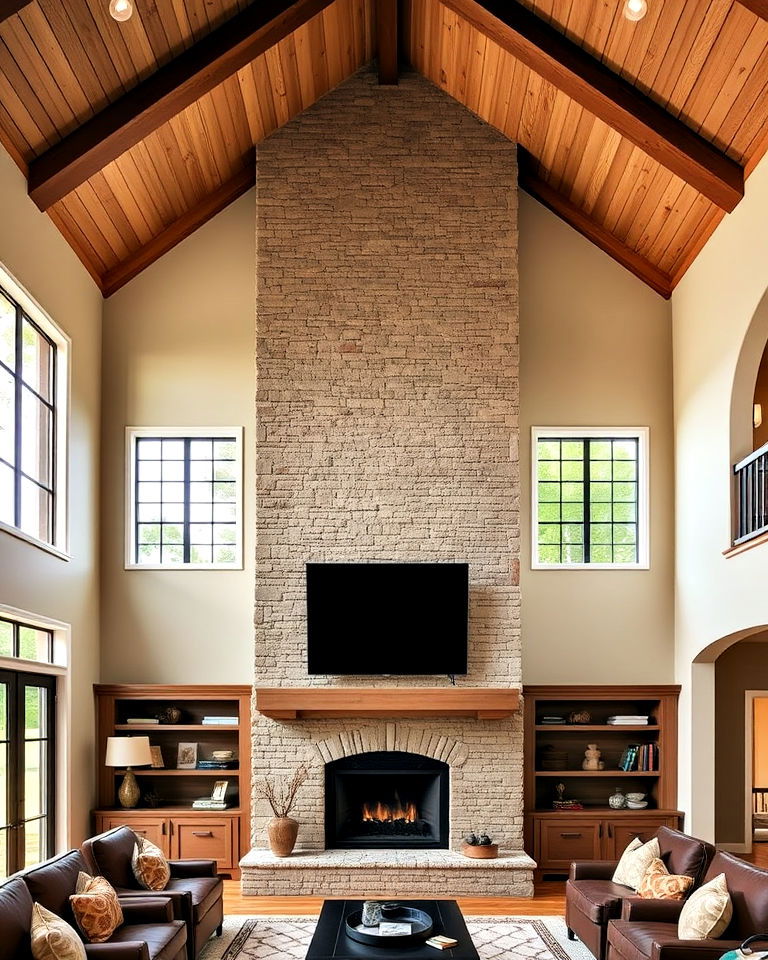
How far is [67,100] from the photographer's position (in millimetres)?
8070

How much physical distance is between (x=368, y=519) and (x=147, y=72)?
13.5 feet

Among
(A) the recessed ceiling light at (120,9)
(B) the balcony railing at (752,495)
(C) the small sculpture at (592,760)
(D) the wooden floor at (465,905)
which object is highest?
(A) the recessed ceiling light at (120,9)

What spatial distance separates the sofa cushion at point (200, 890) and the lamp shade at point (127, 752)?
2.02 metres

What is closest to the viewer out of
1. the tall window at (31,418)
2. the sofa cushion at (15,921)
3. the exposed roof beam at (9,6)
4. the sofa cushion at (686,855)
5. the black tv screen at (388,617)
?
the sofa cushion at (15,921)

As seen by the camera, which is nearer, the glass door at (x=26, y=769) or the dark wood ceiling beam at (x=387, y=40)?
the glass door at (x=26, y=769)

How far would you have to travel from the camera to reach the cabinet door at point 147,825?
33.0 ft

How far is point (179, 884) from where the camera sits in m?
7.77

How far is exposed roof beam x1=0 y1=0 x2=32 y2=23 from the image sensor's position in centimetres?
680

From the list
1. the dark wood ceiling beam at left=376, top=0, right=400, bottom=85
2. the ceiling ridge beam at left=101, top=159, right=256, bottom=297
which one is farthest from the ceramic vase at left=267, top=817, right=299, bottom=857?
the dark wood ceiling beam at left=376, top=0, right=400, bottom=85

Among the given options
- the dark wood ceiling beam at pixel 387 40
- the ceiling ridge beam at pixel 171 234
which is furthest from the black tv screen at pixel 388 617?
the dark wood ceiling beam at pixel 387 40

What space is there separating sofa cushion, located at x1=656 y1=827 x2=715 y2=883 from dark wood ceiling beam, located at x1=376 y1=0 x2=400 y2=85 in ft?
22.5

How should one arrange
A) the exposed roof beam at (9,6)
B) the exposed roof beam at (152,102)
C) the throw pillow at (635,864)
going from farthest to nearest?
the exposed roof beam at (152,102), the throw pillow at (635,864), the exposed roof beam at (9,6)

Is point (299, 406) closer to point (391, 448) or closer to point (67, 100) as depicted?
point (391, 448)

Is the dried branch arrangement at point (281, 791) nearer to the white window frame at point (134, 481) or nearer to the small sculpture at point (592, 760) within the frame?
the white window frame at point (134, 481)
